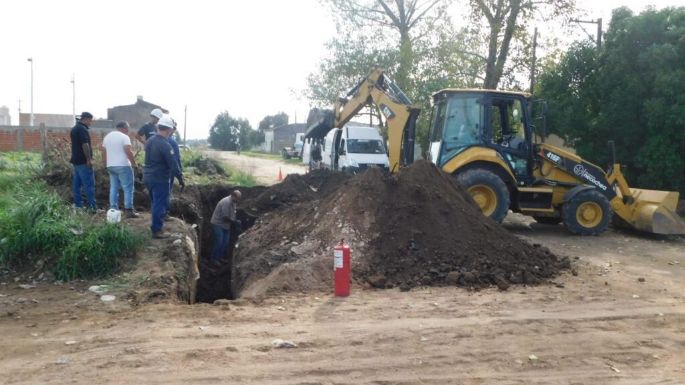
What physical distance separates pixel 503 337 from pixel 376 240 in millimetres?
3112

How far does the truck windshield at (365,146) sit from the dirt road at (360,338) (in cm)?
1457

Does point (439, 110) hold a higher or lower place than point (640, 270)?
higher

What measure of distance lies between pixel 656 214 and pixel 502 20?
11.2 m

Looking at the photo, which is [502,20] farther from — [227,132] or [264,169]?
[227,132]

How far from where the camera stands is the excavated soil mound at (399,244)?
7.81 meters

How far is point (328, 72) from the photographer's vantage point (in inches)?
1186

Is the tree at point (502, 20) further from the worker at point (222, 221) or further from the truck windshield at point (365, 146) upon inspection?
the worker at point (222, 221)

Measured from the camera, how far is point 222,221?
39.0 ft

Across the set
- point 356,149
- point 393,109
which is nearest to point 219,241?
point 393,109

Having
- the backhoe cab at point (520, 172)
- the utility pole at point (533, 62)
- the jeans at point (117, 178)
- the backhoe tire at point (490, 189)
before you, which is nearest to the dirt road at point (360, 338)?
the jeans at point (117, 178)

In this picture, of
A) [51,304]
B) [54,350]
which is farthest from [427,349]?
[51,304]

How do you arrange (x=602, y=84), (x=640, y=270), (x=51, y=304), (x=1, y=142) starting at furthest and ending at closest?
(x=1, y=142), (x=602, y=84), (x=640, y=270), (x=51, y=304)

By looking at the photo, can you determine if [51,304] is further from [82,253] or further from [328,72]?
[328,72]

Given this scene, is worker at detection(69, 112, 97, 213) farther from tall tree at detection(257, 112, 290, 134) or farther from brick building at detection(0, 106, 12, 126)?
tall tree at detection(257, 112, 290, 134)
